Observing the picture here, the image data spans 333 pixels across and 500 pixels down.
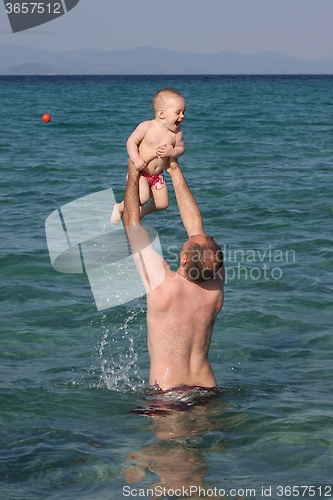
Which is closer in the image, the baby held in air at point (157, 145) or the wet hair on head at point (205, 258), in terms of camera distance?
the wet hair on head at point (205, 258)

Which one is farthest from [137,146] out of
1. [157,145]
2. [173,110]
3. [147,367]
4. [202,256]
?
[147,367]

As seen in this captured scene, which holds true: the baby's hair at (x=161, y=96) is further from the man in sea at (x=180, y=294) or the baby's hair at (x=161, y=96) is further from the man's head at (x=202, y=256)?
the man's head at (x=202, y=256)

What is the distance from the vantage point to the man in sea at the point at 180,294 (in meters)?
4.58

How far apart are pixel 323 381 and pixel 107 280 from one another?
12.2ft

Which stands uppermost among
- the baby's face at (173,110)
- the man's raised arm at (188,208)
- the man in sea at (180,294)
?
the baby's face at (173,110)

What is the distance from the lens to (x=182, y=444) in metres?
4.64

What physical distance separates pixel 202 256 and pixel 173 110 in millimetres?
1140

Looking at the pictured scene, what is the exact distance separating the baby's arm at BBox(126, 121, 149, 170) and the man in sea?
0.07m

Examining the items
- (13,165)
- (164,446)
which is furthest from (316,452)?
(13,165)

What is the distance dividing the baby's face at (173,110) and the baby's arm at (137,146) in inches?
6.8

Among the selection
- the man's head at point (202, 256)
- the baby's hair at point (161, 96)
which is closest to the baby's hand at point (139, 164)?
the baby's hair at point (161, 96)

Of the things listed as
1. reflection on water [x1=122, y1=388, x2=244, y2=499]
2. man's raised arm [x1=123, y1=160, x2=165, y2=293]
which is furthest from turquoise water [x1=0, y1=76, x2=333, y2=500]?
man's raised arm [x1=123, y1=160, x2=165, y2=293]

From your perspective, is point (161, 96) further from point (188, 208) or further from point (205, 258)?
point (205, 258)

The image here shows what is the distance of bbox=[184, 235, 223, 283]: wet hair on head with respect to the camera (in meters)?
4.49
